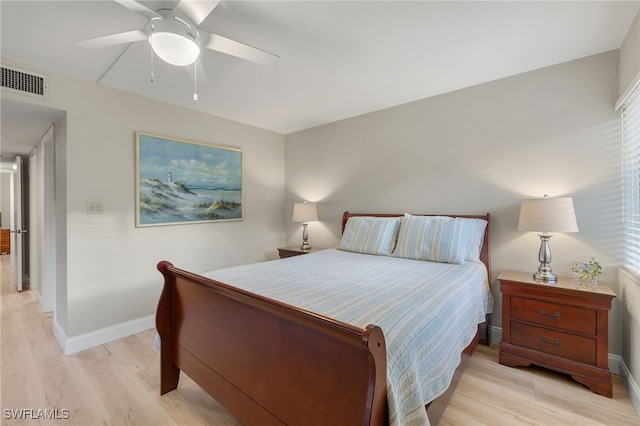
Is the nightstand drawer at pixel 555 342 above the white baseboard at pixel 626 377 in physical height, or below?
above

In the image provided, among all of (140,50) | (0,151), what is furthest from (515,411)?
(0,151)

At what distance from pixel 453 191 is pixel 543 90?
1.12 m

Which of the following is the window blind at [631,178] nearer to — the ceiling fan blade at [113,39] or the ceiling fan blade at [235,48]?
the ceiling fan blade at [235,48]

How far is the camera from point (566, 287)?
199cm

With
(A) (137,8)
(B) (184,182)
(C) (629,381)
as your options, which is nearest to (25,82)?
(B) (184,182)

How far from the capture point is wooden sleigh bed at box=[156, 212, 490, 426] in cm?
97

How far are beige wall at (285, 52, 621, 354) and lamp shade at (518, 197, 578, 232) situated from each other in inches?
14.4

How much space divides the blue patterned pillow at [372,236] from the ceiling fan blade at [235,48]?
74.2 inches

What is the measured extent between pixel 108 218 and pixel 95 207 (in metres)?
0.15

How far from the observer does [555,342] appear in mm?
2037

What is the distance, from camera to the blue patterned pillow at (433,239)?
2418mm

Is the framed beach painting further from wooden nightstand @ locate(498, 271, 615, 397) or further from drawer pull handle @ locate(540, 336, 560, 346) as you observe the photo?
drawer pull handle @ locate(540, 336, 560, 346)

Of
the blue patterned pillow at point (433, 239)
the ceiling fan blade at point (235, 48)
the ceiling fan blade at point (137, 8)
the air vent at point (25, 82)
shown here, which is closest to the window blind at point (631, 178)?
the blue patterned pillow at point (433, 239)

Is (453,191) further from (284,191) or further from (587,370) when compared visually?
(284,191)
